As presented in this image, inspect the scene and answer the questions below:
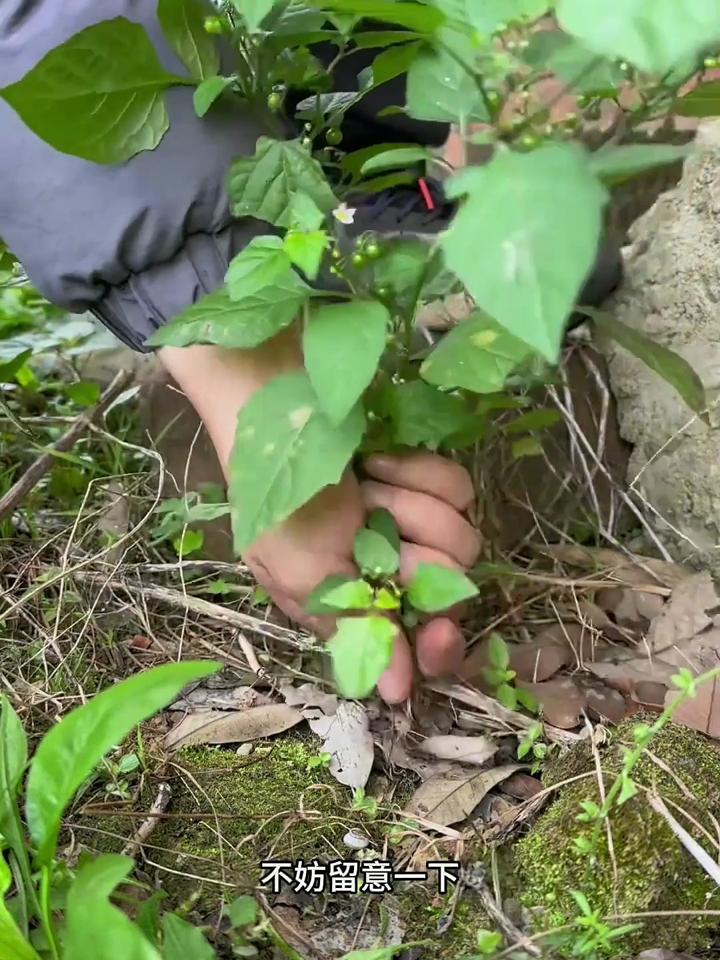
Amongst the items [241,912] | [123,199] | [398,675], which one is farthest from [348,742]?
[123,199]

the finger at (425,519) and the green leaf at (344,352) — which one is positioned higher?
the green leaf at (344,352)

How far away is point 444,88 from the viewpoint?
0.64 metres

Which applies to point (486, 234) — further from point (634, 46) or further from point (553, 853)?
point (553, 853)

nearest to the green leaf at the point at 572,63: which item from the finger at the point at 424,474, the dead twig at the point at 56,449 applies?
the finger at the point at 424,474

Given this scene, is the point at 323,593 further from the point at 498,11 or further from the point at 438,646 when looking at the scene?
the point at 498,11

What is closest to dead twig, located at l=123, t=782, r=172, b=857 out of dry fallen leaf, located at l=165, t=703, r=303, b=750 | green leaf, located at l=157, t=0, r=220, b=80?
dry fallen leaf, located at l=165, t=703, r=303, b=750

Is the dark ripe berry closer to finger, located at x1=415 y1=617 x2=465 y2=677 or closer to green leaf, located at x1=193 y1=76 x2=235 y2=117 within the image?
green leaf, located at x1=193 y1=76 x2=235 y2=117

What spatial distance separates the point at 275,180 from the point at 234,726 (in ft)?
1.66

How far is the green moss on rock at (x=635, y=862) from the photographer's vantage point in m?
0.65

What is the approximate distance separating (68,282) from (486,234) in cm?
52

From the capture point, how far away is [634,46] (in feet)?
1.17

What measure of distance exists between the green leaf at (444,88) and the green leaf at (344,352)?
0.15 m

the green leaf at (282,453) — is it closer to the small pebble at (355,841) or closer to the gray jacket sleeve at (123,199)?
the gray jacket sleeve at (123,199)

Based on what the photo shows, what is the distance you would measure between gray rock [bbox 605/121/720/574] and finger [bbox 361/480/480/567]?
31cm
